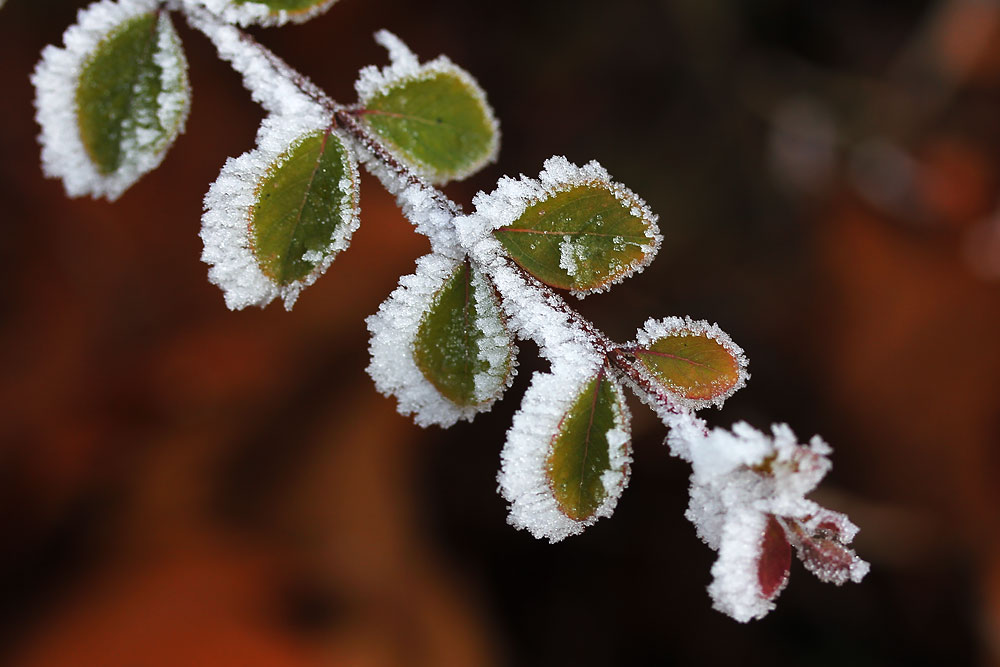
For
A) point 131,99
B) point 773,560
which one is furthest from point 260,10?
point 773,560

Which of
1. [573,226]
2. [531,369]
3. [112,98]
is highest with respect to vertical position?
[573,226]

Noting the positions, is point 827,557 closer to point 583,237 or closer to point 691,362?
point 691,362

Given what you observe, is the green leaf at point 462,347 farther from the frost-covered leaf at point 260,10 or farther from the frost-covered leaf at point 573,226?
the frost-covered leaf at point 260,10

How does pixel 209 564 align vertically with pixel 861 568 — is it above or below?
below

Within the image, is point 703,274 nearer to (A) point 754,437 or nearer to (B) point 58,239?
(B) point 58,239

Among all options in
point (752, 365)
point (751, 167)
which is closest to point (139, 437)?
point (752, 365)
